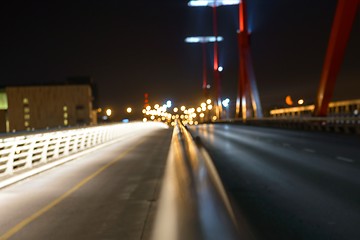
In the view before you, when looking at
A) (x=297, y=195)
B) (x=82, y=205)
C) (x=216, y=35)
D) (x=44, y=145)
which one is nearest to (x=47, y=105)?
(x=216, y=35)

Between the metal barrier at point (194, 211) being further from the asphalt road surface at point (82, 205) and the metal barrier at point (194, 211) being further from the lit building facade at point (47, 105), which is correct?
the lit building facade at point (47, 105)

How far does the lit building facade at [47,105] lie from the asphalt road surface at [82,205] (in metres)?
106

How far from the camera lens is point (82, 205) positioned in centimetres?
1016

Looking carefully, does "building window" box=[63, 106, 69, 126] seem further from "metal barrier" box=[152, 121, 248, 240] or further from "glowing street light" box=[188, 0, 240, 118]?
"metal barrier" box=[152, 121, 248, 240]

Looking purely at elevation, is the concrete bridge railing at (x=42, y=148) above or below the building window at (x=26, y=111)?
below

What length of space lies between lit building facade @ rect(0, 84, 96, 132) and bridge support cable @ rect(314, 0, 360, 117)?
284 feet

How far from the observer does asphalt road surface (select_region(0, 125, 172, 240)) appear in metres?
7.67

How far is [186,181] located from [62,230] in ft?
7.08

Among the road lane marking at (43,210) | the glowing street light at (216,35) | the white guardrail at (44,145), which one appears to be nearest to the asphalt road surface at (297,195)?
the road lane marking at (43,210)

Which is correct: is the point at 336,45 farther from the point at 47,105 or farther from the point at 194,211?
the point at 47,105

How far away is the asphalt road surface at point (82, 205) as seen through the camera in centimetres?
767

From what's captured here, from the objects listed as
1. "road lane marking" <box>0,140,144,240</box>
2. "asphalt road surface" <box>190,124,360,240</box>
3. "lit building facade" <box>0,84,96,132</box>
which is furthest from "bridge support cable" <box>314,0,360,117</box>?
"lit building facade" <box>0,84,96,132</box>

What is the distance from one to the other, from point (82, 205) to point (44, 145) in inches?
356

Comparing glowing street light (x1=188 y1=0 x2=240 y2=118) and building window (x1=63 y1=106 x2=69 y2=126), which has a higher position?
glowing street light (x1=188 y1=0 x2=240 y2=118)
